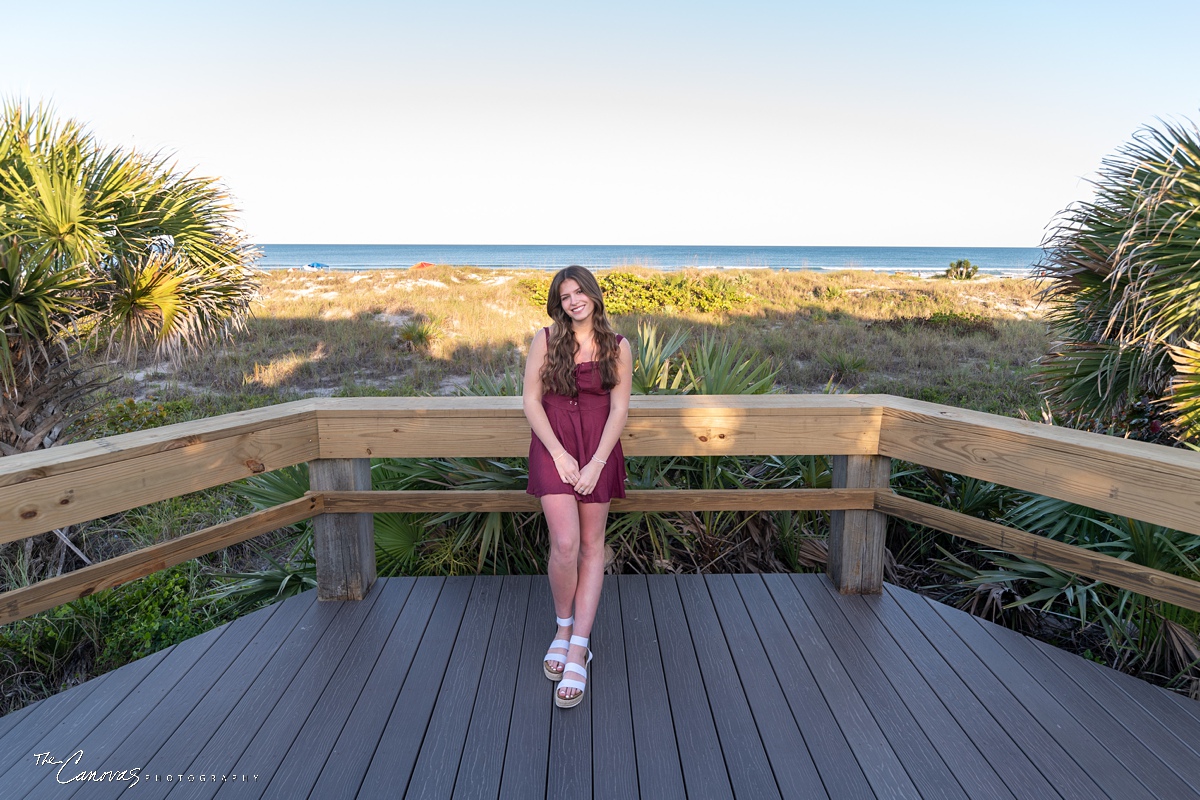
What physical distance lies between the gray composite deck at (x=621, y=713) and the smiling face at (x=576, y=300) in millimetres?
1350

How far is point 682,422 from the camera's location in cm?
305

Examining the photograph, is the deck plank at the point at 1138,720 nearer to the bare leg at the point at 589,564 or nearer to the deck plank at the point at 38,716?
the bare leg at the point at 589,564

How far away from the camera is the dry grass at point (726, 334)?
11.7m

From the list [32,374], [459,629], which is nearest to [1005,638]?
[459,629]

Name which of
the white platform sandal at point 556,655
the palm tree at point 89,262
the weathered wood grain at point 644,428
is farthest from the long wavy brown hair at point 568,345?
the palm tree at point 89,262

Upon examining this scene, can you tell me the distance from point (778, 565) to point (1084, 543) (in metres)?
1.60

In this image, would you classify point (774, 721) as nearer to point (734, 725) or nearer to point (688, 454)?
point (734, 725)

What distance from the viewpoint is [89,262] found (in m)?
4.79

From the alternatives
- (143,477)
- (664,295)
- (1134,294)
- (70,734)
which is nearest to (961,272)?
(664,295)

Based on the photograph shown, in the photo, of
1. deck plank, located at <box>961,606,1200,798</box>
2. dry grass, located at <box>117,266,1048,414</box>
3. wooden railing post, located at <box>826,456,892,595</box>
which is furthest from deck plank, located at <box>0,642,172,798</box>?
dry grass, located at <box>117,266,1048,414</box>

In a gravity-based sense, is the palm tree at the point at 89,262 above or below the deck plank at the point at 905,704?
above

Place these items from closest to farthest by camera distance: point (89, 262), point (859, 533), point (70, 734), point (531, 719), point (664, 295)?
1. point (70, 734)
2. point (531, 719)
3. point (859, 533)
4. point (89, 262)
5. point (664, 295)

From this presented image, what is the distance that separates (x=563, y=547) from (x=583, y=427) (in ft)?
1.55

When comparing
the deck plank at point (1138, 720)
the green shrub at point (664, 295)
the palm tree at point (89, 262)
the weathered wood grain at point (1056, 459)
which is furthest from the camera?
the green shrub at point (664, 295)
